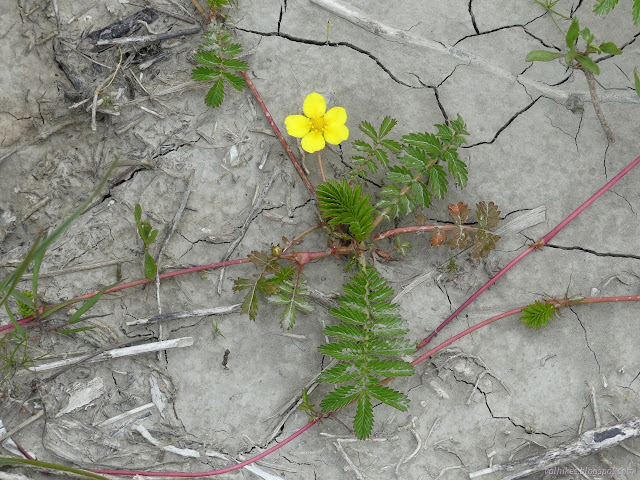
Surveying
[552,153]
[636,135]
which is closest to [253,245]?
[552,153]

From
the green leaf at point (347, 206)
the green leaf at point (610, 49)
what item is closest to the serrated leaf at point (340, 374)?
the green leaf at point (347, 206)

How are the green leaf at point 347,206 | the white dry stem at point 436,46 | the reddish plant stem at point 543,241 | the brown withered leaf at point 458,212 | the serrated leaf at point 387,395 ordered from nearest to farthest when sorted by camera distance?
the serrated leaf at point 387,395
the green leaf at point 347,206
the brown withered leaf at point 458,212
the reddish plant stem at point 543,241
the white dry stem at point 436,46

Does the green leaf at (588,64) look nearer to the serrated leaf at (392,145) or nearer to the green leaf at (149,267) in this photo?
the serrated leaf at (392,145)

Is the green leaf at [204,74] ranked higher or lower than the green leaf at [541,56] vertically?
lower

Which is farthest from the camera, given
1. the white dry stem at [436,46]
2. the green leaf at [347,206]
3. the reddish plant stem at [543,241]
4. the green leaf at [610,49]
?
the white dry stem at [436,46]

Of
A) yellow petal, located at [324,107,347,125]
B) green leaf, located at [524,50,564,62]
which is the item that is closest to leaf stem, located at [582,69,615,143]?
green leaf, located at [524,50,564,62]

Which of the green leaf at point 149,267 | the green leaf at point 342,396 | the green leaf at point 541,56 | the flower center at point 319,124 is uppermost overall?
the green leaf at point 541,56

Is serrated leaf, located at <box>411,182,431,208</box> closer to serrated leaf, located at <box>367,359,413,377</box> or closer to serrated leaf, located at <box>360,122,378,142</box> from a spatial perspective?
serrated leaf, located at <box>360,122,378,142</box>
